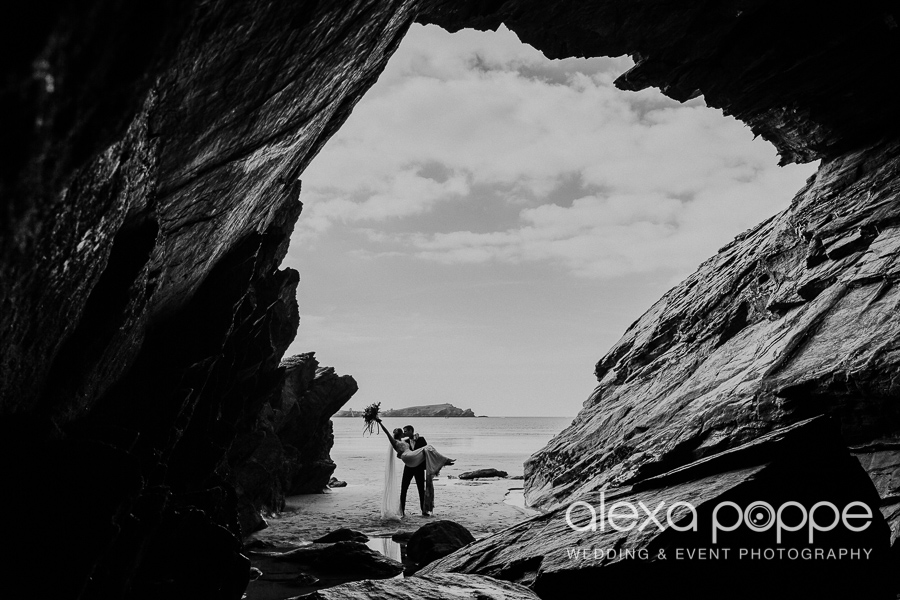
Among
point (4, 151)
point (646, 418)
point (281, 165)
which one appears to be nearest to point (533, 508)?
point (646, 418)

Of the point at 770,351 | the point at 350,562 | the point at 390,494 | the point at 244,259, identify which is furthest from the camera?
the point at 390,494

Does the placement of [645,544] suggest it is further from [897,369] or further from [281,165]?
[281,165]

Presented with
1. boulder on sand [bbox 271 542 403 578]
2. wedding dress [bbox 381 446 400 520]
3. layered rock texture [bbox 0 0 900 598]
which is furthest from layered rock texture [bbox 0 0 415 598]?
wedding dress [bbox 381 446 400 520]

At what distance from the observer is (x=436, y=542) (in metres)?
10.6

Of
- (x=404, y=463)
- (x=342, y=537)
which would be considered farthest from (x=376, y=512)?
(x=342, y=537)

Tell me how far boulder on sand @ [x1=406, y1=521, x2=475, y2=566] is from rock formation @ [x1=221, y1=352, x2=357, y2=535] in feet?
17.6

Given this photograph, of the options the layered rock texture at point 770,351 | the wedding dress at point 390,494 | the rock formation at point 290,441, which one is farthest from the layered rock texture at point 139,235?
the layered rock texture at point 770,351

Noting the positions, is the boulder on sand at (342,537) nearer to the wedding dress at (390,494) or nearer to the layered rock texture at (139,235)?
the layered rock texture at (139,235)

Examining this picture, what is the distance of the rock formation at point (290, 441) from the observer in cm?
1605

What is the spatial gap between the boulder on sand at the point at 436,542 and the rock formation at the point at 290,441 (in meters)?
5.36

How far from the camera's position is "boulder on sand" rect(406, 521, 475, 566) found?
34.1 feet

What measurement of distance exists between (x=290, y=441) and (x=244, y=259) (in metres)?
15.0

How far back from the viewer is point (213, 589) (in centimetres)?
795

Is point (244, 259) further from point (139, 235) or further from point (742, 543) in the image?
point (742, 543)
